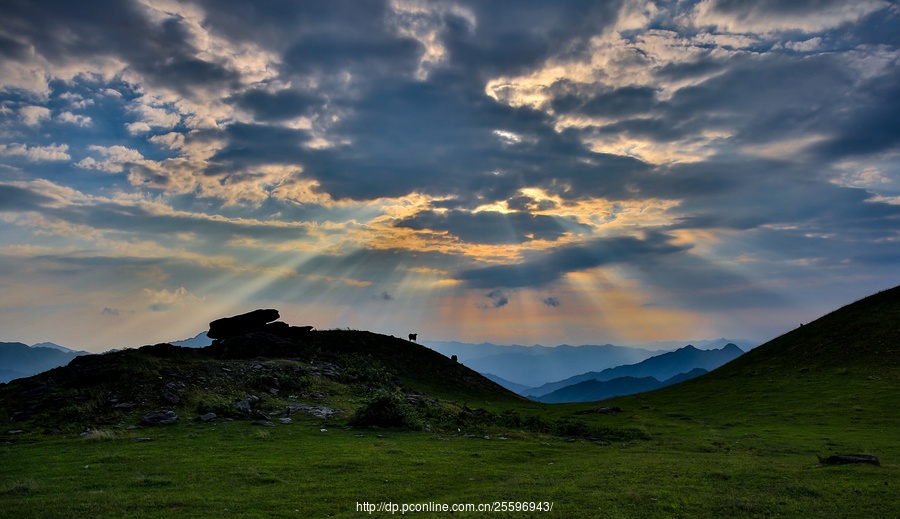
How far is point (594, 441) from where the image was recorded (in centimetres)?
4203

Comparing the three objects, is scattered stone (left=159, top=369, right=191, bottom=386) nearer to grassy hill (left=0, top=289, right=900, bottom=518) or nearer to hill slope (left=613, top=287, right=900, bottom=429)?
grassy hill (left=0, top=289, right=900, bottom=518)

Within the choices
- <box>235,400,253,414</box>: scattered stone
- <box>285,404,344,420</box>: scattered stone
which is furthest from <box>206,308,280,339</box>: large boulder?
<box>235,400,253,414</box>: scattered stone

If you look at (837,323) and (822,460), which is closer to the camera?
(822,460)

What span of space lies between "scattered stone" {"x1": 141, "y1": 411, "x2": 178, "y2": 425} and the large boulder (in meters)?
40.2

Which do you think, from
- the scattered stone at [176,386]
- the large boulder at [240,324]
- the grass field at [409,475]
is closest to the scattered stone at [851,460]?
the grass field at [409,475]

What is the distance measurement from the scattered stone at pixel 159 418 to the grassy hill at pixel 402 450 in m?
0.94

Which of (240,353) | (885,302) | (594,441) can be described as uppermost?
(885,302)

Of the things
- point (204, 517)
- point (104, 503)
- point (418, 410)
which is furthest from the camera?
point (418, 410)

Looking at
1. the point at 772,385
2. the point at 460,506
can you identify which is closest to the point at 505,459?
the point at 460,506

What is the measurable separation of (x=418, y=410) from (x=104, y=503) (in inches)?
1298

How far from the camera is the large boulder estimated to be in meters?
→ 78.2

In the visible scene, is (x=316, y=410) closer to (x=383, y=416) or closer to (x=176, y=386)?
(x=383, y=416)

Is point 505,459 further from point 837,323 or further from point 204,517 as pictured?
point 837,323

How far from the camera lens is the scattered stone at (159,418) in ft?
119
